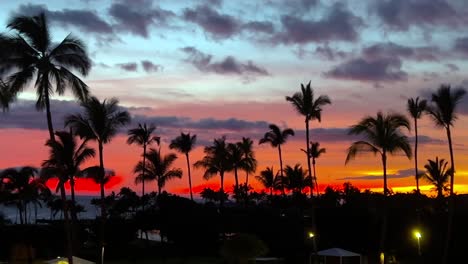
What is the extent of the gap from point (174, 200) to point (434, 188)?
28950 millimetres

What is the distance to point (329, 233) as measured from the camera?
58.5 meters

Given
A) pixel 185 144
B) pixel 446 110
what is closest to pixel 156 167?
pixel 185 144

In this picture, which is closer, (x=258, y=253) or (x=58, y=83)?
(x=58, y=83)

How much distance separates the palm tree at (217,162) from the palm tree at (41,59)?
48.4 m

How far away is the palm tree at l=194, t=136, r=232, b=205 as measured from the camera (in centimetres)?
8019

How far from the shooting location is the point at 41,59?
31297 millimetres

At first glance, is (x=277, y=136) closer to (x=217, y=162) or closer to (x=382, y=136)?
(x=217, y=162)

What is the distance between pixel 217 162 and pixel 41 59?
1971 inches

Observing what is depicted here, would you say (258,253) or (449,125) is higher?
(449,125)

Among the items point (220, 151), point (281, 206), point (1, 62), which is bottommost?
point (281, 206)

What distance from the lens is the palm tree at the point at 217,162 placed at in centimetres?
8019

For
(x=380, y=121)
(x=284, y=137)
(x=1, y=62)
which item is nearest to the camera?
(x=1, y=62)

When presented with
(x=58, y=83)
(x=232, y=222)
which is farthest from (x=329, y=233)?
(x=58, y=83)

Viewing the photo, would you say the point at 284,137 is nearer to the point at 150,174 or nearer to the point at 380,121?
the point at 150,174
